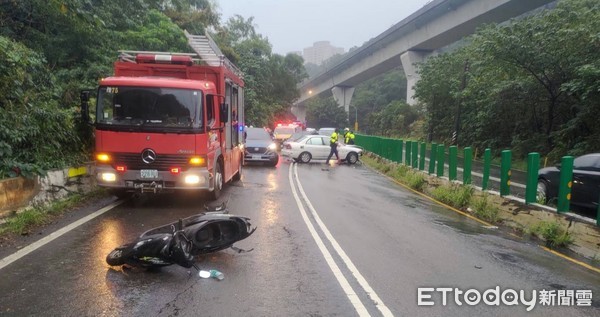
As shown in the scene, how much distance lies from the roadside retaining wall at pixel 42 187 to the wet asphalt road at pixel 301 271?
1137mm

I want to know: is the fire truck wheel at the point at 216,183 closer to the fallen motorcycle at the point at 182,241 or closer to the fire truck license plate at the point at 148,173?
the fire truck license plate at the point at 148,173

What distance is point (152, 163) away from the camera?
9.45m

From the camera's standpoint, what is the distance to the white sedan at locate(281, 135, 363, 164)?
24234 millimetres

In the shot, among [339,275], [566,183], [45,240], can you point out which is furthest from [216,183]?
[566,183]

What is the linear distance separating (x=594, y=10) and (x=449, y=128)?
19377 mm

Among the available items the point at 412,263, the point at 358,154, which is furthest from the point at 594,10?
the point at 412,263

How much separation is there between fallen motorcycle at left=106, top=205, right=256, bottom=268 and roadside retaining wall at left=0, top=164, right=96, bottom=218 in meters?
3.10

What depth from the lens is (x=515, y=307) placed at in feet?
16.6

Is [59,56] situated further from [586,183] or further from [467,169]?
[586,183]

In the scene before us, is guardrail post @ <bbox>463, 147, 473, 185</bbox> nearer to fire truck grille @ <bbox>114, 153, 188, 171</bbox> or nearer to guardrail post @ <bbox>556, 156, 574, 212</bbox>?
guardrail post @ <bbox>556, 156, 574, 212</bbox>

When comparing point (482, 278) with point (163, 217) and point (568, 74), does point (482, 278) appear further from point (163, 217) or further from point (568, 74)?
point (568, 74)

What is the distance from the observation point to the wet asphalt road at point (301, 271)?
15.7 ft

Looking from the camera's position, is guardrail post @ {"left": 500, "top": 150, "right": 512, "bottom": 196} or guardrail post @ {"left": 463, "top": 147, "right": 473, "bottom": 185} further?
guardrail post @ {"left": 463, "top": 147, "right": 473, "bottom": 185}

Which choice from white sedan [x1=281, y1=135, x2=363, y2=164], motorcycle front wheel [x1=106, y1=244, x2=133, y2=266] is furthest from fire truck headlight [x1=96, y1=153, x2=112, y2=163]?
white sedan [x1=281, y1=135, x2=363, y2=164]
